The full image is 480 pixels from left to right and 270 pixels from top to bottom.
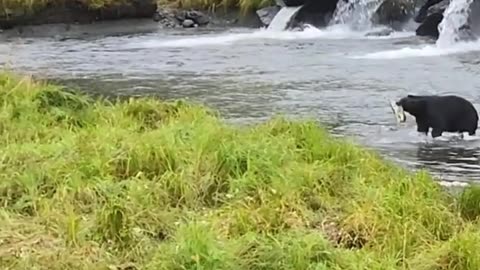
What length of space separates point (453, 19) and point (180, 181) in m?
12.0

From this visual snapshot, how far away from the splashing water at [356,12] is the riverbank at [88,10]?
226cm

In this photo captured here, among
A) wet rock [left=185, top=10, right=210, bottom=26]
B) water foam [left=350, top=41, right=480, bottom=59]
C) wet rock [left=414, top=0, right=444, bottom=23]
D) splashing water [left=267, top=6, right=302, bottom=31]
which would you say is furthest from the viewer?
wet rock [left=185, top=10, right=210, bottom=26]

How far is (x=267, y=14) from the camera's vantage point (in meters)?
20.9

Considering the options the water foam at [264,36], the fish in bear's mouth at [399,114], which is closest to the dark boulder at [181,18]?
the water foam at [264,36]

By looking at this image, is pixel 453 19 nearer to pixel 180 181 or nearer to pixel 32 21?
pixel 32 21

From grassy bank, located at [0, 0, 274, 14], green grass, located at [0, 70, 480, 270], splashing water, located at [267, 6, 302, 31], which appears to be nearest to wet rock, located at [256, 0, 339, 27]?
splashing water, located at [267, 6, 302, 31]

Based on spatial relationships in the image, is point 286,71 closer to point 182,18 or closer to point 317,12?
point 317,12

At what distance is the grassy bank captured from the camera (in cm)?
1922

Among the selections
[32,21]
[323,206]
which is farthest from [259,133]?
[32,21]

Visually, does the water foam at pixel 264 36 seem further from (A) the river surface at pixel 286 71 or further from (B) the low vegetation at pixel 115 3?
(B) the low vegetation at pixel 115 3

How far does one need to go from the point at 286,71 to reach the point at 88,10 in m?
8.42

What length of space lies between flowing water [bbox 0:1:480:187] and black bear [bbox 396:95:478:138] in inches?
4.3

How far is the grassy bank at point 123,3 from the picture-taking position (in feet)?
63.1

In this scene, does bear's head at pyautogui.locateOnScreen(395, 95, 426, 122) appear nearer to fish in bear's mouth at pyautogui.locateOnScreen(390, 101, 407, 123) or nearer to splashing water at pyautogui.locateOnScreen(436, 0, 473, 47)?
fish in bear's mouth at pyautogui.locateOnScreen(390, 101, 407, 123)
